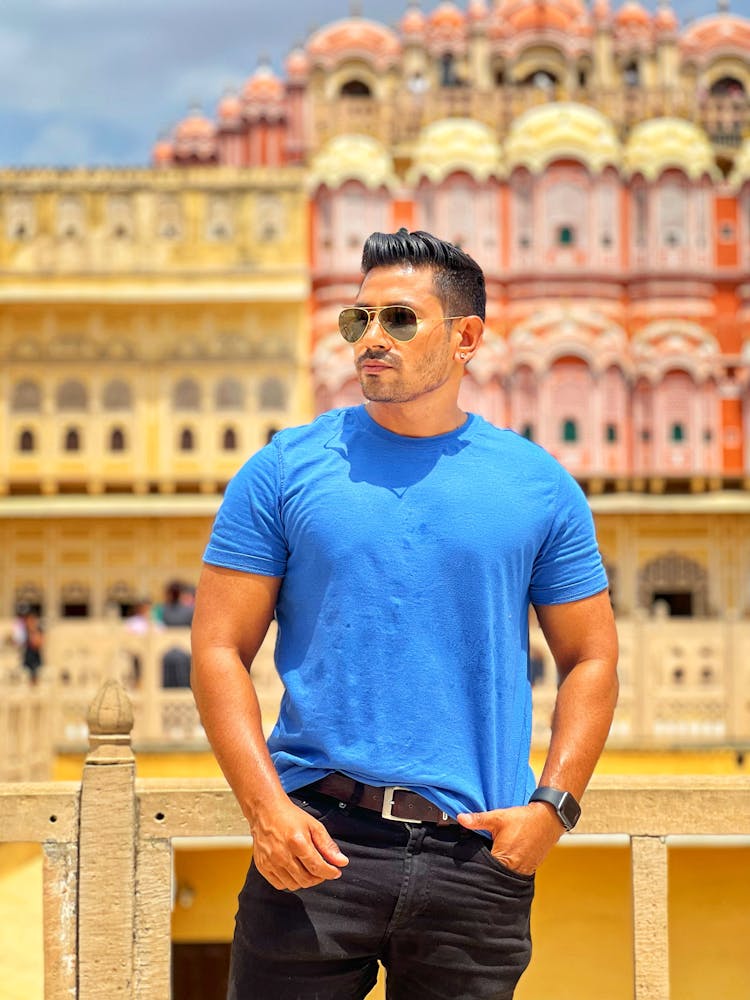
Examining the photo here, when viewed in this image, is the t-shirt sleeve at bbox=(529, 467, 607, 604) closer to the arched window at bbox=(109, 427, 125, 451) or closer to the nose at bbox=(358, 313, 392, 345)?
the nose at bbox=(358, 313, 392, 345)

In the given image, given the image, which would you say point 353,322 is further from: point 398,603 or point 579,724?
point 579,724

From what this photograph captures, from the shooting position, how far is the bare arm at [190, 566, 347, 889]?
2.23m

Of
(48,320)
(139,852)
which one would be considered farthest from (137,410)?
(139,852)

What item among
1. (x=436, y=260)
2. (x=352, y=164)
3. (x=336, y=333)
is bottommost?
(x=436, y=260)

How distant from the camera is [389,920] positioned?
2.30 m

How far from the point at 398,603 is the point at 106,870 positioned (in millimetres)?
1182

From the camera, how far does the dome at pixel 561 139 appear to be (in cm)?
2150

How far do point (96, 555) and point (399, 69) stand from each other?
33.1 feet

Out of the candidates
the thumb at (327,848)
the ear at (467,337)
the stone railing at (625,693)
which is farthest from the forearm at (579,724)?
the stone railing at (625,693)

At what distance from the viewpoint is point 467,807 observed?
7.64 ft

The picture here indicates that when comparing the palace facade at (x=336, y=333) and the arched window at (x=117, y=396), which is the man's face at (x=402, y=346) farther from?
the arched window at (x=117, y=396)

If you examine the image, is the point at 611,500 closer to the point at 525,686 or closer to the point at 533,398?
the point at 533,398

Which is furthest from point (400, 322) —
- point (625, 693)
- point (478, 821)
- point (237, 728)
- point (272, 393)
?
point (272, 393)

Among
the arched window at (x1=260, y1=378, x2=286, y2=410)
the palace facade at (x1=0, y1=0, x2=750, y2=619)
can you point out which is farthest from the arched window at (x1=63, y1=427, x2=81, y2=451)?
the arched window at (x1=260, y1=378, x2=286, y2=410)
